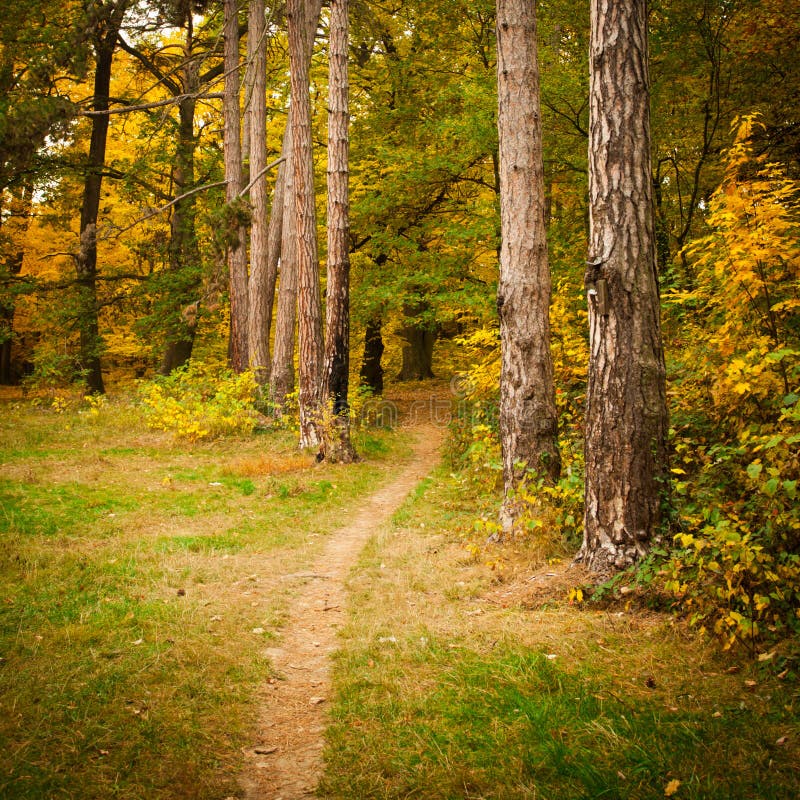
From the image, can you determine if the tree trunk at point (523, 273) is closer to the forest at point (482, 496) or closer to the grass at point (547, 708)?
the forest at point (482, 496)

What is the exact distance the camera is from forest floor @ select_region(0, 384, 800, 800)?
9.59 ft

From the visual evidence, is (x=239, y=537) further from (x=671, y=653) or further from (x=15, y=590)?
(x=671, y=653)

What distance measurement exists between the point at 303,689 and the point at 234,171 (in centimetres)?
1483

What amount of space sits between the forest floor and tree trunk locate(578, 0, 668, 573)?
2.04ft

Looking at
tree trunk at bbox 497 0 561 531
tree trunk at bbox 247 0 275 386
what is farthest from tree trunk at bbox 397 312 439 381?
tree trunk at bbox 497 0 561 531

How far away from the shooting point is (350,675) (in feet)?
13.3

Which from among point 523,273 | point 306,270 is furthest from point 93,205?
point 523,273

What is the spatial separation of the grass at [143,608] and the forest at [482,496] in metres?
0.03

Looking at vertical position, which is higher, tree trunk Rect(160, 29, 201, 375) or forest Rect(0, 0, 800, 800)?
tree trunk Rect(160, 29, 201, 375)

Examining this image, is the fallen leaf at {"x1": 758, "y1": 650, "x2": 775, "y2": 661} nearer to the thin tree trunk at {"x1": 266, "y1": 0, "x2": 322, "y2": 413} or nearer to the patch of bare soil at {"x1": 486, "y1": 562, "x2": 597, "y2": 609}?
the patch of bare soil at {"x1": 486, "y1": 562, "x2": 597, "y2": 609}

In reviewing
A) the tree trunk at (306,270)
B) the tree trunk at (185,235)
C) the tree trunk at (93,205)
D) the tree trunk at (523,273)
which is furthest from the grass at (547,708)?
the tree trunk at (93,205)

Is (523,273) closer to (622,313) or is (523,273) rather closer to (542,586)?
(622,313)

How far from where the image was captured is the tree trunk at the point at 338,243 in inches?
437

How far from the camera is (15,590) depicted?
16.4 feet
